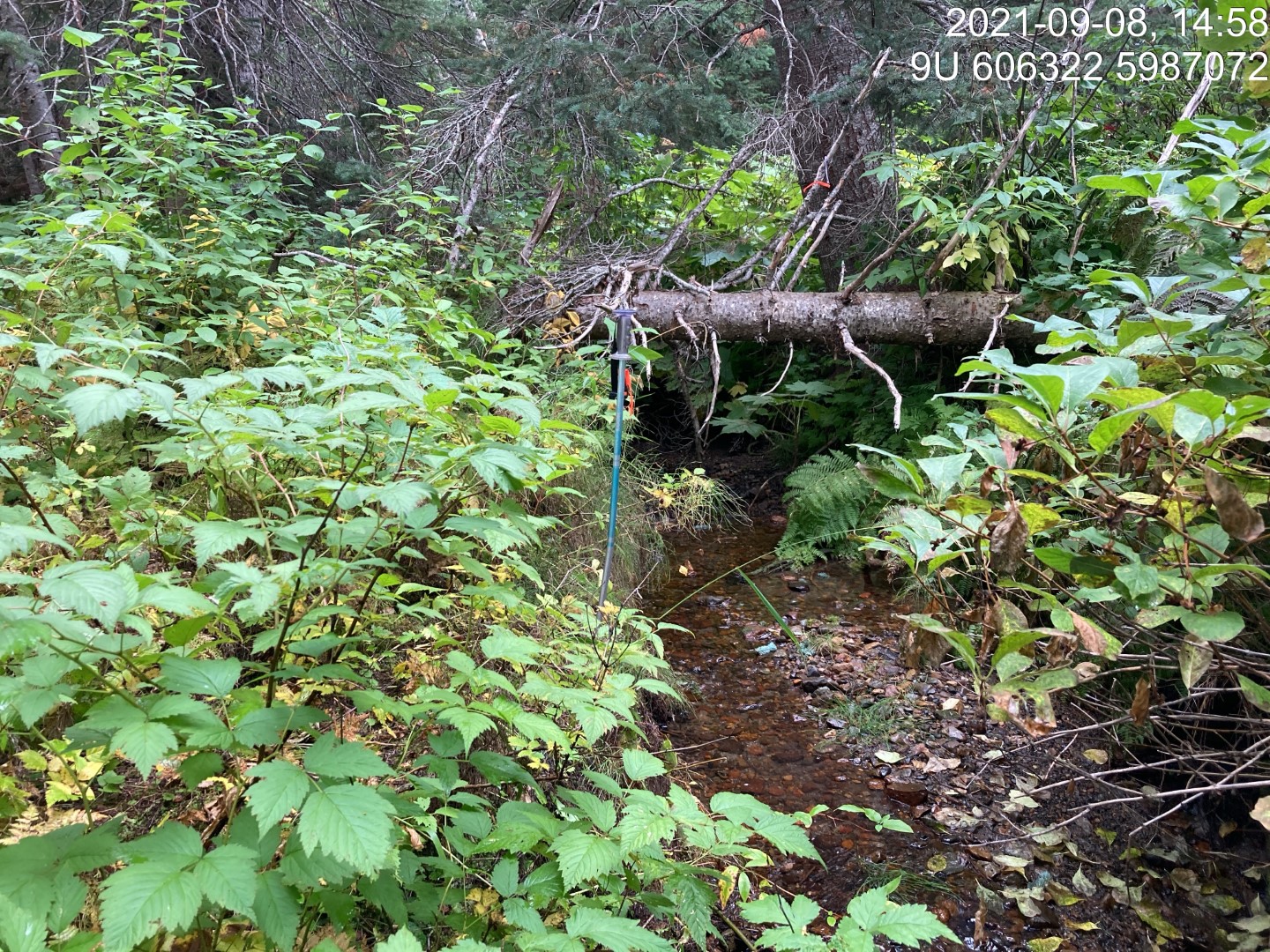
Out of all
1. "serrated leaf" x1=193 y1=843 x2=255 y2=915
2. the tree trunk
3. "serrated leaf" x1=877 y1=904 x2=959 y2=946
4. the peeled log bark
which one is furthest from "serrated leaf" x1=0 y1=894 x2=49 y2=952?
the peeled log bark

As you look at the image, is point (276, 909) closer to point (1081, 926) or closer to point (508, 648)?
point (508, 648)

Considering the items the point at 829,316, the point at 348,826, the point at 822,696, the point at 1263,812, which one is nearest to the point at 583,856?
the point at 348,826

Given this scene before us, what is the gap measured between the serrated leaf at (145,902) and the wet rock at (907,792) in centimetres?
262

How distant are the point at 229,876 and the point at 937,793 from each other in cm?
270

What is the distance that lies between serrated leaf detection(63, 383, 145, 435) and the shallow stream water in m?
2.42

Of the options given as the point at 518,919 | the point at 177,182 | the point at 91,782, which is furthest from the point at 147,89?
the point at 518,919

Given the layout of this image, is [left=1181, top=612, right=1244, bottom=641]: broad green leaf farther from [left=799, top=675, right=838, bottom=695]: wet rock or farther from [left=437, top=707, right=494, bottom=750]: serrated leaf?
[left=799, top=675, right=838, bottom=695]: wet rock

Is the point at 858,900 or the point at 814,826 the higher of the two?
the point at 858,900

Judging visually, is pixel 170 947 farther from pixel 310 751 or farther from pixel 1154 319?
pixel 1154 319

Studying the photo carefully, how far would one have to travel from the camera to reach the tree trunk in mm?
3982

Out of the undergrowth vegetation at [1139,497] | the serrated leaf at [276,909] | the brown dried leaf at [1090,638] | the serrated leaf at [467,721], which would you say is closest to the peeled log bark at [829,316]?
the undergrowth vegetation at [1139,497]

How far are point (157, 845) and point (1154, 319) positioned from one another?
2.02 m

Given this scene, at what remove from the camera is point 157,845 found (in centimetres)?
109

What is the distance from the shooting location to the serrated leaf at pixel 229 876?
3.33 feet
